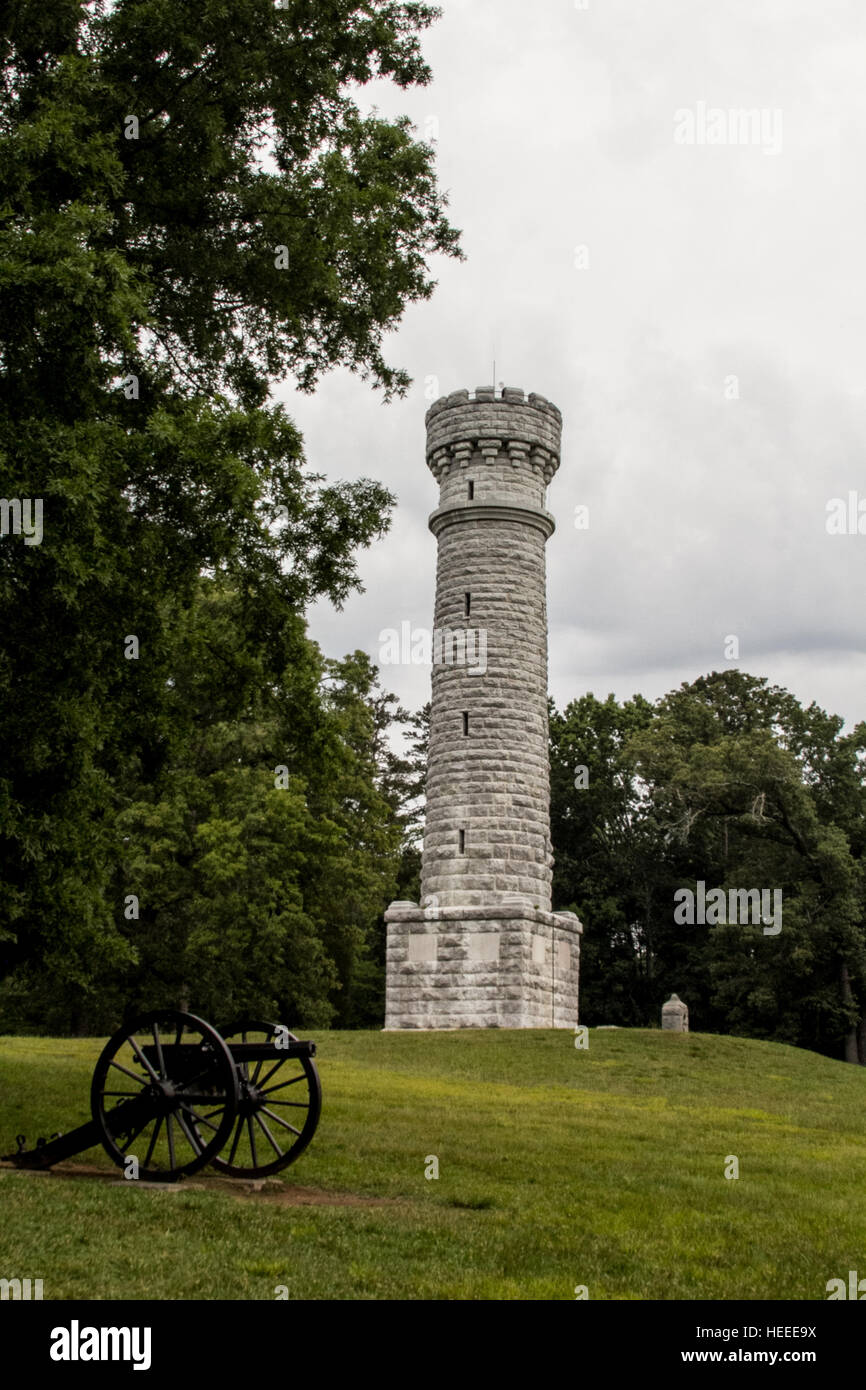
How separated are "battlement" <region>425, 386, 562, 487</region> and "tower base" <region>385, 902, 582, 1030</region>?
1089 cm

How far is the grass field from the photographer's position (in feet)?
23.4

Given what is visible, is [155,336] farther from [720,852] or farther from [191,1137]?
[720,852]

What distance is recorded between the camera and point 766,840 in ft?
136

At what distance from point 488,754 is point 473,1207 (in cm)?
2103

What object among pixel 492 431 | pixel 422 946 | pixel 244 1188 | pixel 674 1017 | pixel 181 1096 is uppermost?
pixel 492 431

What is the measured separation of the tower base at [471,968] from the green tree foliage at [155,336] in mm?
13870

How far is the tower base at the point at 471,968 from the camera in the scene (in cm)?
2895

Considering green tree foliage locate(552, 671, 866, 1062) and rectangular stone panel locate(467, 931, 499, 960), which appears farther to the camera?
green tree foliage locate(552, 671, 866, 1062)

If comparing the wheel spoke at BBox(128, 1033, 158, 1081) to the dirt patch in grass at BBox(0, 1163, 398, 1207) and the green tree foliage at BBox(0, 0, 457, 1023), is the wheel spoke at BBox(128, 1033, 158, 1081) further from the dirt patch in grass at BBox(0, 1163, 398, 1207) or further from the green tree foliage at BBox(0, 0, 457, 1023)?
the green tree foliage at BBox(0, 0, 457, 1023)

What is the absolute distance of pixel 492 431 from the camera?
32.2 metres

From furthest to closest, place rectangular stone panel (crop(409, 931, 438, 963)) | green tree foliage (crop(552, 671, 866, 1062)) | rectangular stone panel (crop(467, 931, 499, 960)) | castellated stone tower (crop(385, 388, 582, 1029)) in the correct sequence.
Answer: green tree foliage (crop(552, 671, 866, 1062)) → rectangular stone panel (crop(409, 931, 438, 963)) → castellated stone tower (crop(385, 388, 582, 1029)) → rectangular stone panel (crop(467, 931, 499, 960))

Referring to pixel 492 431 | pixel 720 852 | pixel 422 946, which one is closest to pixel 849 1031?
pixel 720 852

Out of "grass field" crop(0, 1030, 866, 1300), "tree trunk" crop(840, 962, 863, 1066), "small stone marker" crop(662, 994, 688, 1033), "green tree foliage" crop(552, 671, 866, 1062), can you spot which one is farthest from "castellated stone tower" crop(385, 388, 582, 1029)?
"tree trunk" crop(840, 962, 863, 1066)
